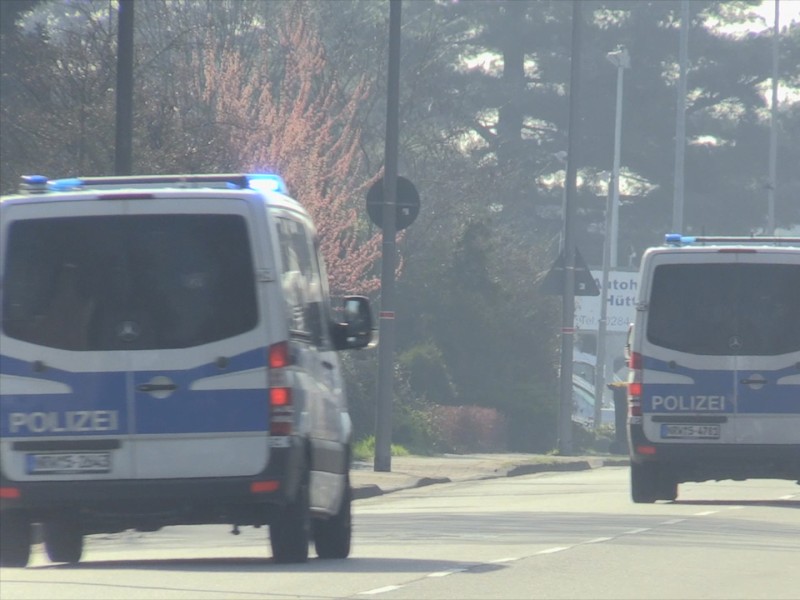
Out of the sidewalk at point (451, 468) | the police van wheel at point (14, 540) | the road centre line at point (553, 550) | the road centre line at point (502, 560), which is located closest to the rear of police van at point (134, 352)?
the police van wheel at point (14, 540)

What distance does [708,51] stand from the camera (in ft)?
213

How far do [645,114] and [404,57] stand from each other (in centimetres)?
1406

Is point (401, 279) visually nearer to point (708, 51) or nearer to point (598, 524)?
point (598, 524)

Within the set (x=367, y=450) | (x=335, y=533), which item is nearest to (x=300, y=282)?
(x=335, y=533)

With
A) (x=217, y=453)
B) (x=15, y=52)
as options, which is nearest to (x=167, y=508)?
(x=217, y=453)

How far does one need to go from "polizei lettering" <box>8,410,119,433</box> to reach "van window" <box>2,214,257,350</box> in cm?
38

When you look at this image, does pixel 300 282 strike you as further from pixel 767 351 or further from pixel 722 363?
pixel 767 351

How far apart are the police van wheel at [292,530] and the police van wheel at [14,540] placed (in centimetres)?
150

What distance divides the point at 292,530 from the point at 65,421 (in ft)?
5.06

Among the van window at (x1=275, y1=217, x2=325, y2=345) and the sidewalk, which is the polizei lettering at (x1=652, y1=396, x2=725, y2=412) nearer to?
the sidewalk

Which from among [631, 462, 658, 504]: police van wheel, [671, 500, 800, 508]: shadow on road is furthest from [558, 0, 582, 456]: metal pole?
[631, 462, 658, 504]: police van wheel

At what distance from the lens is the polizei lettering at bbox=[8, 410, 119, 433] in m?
11.6

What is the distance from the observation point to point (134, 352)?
38.1 feet

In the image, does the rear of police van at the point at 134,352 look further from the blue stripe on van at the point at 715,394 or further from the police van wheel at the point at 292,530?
the blue stripe on van at the point at 715,394
